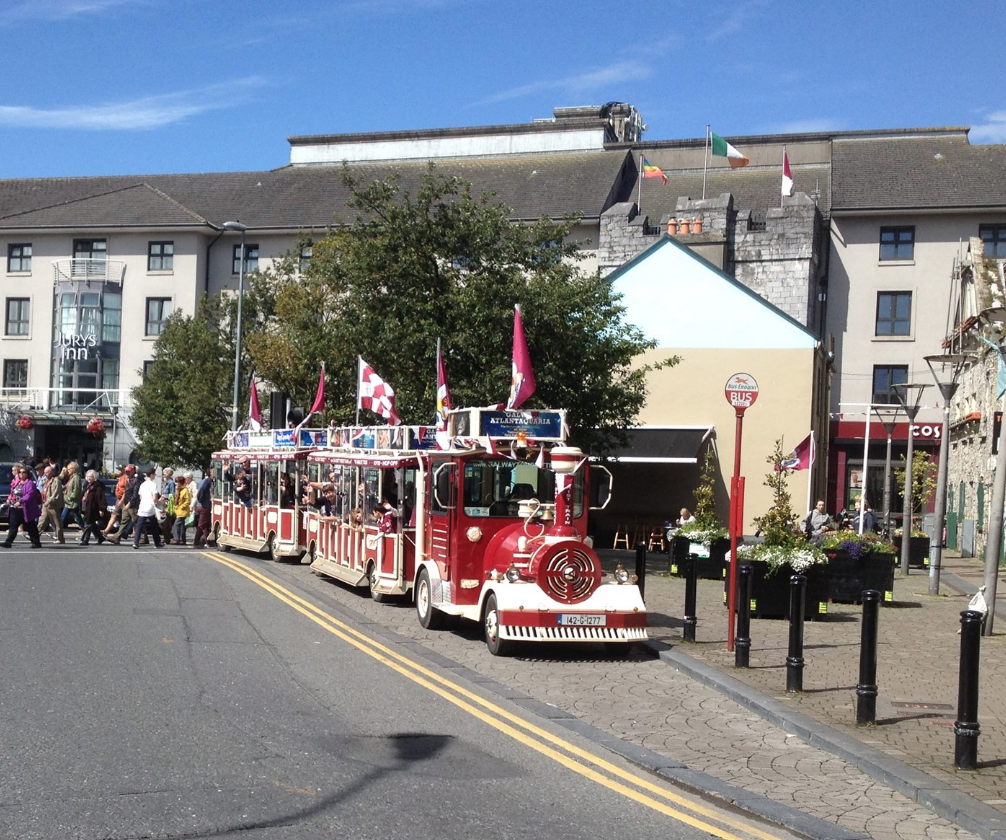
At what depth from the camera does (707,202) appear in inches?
1897

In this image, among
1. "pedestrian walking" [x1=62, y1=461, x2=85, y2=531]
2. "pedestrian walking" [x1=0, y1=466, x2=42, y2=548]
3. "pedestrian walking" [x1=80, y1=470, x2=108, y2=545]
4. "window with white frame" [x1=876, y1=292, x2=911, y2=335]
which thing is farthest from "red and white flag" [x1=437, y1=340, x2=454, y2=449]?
"window with white frame" [x1=876, y1=292, x2=911, y2=335]

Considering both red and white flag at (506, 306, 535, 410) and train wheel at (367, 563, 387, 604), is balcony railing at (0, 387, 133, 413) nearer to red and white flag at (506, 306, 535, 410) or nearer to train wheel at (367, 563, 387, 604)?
train wheel at (367, 563, 387, 604)

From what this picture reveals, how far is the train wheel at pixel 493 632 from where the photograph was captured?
41.7 feet

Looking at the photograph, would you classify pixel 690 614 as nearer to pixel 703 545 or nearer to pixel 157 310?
pixel 703 545

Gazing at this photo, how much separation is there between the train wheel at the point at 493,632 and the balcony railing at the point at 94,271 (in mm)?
47297

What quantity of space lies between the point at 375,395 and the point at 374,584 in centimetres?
416

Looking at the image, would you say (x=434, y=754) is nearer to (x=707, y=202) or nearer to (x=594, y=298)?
(x=594, y=298)

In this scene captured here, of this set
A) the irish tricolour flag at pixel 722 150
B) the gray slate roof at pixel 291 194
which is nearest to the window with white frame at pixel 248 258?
the gray slate roof at pixel 291 194

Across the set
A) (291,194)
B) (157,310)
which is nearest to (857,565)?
(157,310)

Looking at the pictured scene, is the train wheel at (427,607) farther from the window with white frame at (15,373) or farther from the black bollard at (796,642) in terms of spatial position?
the window with white frame at (15,373)

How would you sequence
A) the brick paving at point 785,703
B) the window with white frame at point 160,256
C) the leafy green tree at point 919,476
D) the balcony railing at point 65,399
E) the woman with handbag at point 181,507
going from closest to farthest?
the brick paving at point 785,703
the woman with handbag at point 181,507
the leafy green tree at point 919,476
the balcony railing at point 65,399
the window with white frame at point 160,256

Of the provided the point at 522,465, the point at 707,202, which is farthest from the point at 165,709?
the point at 707,202

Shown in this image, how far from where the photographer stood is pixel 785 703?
9977mm

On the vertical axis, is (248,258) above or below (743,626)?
above
